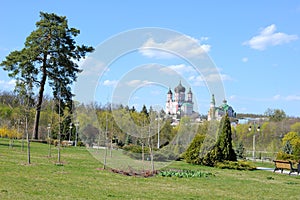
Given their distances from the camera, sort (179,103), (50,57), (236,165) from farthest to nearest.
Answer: (50,57) → (236,165) → (179,103)

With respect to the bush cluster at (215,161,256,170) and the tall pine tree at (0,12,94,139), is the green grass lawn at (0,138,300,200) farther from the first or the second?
the tall pine tree at (0,12,94,139)

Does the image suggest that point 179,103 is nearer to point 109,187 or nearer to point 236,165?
point 236,165

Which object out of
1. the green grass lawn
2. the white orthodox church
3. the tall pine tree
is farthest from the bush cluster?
the tall pine tree

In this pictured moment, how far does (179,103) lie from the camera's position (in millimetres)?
15195

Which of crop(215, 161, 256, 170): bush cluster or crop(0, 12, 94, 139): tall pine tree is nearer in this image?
crop(215, 161, 256, 170): bush cluster

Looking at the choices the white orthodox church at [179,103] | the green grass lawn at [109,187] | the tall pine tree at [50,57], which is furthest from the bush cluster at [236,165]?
the tall pine tree at [50,57]

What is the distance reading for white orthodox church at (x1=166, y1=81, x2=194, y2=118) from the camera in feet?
46.4

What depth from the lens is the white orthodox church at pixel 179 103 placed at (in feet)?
46.4

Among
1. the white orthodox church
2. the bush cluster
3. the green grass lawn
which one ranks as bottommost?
the bush cluster

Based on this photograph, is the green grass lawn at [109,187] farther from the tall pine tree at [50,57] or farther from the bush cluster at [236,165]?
the tall pine tree at [50,57]

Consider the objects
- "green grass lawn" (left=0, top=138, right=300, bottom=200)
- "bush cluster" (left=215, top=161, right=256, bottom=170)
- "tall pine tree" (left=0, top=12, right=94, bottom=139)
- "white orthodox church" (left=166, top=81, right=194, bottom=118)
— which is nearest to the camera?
"green grass lawn" (left=0, top=138, right=300, bottom=200)

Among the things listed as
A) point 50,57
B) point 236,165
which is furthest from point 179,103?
point 50,57

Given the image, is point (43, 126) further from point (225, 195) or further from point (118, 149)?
point (225, 195)

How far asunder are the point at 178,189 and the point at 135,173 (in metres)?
3.01
